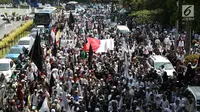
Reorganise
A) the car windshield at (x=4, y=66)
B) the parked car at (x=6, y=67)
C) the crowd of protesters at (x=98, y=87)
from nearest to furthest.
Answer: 1. the crowd of protesters at (x=98, y=87)
2. the parked car at (x=6, y=67)
3. the car windshield at (x=4, y=66)

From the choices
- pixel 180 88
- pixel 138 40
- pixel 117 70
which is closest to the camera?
pixel 180 88

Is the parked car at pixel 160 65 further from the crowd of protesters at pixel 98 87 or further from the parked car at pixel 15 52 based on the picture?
the parked car at pixel 15 52

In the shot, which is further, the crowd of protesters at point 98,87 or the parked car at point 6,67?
the parked car at point 6,67

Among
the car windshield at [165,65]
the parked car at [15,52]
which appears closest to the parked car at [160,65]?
the car windshield at [165,65]

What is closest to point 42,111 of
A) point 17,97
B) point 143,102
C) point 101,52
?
point 17,97

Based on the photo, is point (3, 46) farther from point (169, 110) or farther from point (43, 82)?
point (169, 110)

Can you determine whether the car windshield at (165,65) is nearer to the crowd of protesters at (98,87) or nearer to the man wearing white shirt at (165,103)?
the crowd of protesters at (98,87)

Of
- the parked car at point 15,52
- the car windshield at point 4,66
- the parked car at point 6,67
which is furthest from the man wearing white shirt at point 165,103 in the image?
→ the parked car at point 15,52

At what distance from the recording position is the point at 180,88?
57.2ft

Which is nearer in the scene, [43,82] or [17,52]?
[43,82]

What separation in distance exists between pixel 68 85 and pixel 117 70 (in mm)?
4084

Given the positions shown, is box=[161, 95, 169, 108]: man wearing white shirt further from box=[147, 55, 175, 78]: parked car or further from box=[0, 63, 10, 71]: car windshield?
box=[0, 63, 10, 71]: car windshield

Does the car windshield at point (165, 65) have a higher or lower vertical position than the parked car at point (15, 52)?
higher

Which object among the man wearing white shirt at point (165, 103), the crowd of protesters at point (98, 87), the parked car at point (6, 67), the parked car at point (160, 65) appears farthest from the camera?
the parked car at point (6, 67)
